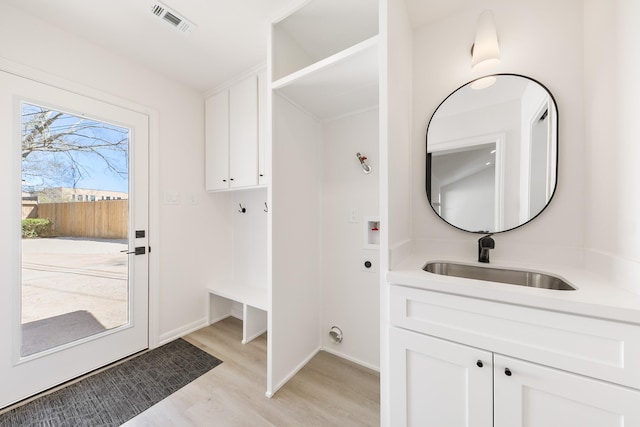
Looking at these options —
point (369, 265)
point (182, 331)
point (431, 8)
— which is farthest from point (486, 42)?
point (182, 331)

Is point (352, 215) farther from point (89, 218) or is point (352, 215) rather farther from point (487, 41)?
point (89, 218)

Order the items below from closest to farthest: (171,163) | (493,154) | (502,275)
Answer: (502,275), (493,154), (171,163)

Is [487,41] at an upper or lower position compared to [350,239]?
upper

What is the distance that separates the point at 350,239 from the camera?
192 centimetres

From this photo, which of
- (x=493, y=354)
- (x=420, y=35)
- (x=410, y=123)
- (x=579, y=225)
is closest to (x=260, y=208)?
(x=410, y=123)

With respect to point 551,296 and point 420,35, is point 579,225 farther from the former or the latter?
point 420,35

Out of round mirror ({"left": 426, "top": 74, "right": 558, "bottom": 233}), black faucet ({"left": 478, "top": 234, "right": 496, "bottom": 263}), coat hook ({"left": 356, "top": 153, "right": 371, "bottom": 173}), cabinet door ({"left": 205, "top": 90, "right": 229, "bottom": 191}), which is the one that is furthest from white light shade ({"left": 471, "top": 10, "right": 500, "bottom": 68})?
cabinet door ({"left": 205, "top": 90, "right": 229, "bottom": 191})

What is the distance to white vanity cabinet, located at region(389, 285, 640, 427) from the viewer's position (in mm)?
715

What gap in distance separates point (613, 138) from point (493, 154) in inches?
17.2

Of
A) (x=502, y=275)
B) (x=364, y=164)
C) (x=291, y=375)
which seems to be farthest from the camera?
(x=364, y=164)

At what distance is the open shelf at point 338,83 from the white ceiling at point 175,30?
470 mm

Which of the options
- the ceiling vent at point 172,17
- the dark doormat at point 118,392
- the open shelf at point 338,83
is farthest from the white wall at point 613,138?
the dark doormat at point 118,392

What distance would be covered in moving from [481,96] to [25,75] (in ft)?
9.32

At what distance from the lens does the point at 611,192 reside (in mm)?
985
